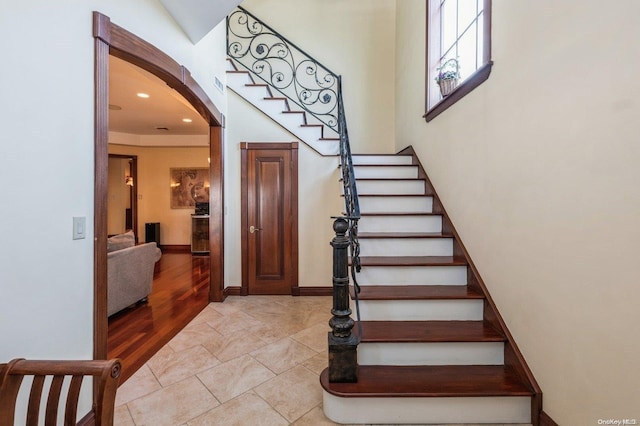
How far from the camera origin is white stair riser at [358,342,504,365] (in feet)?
6.45

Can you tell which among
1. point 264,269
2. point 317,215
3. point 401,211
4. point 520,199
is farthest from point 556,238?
point 264,269

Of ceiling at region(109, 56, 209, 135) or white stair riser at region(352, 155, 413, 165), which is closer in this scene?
ceiling at region(109, 56, 209, 135)

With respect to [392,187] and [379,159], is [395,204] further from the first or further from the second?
[379,159]

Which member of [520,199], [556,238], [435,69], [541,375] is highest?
[435,69]

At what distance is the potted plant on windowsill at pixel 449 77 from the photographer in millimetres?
2846

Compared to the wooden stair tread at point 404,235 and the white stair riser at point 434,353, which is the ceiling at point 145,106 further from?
the white stair riser at point 434,353

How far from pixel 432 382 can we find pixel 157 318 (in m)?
3.07

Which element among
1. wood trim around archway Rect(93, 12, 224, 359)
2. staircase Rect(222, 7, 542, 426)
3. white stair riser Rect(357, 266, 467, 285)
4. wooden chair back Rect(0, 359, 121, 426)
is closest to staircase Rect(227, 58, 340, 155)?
staircase Rect(222, 7, 542, 426)

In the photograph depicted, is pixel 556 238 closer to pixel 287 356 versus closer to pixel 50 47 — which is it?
pixel 287 356

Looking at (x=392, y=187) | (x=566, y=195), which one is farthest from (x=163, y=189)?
(x=566, y=195)

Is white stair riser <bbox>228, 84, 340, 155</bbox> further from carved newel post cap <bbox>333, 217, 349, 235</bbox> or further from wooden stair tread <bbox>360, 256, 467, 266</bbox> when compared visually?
carved newel post cap <bbox>333, 217, 349, 235</bbox>

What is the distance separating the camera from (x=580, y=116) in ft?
4.66

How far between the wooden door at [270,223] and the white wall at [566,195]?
246 centimetres

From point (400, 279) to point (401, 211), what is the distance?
3.40 feet
